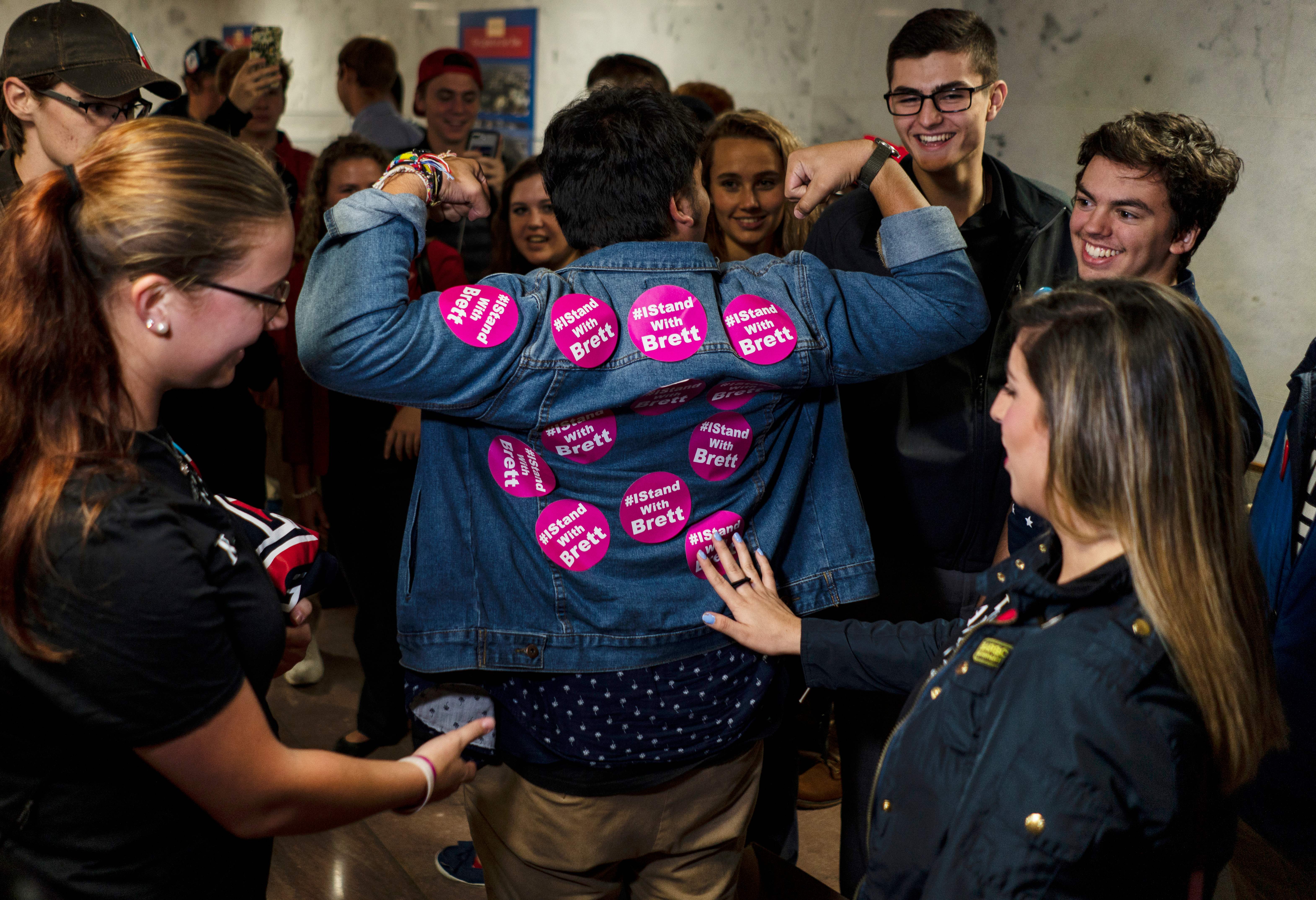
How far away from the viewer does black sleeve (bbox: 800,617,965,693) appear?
1470 millimetres

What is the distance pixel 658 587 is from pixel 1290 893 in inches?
84.4

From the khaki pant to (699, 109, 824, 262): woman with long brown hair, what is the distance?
171 centimetres

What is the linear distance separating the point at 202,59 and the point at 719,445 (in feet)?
14.7

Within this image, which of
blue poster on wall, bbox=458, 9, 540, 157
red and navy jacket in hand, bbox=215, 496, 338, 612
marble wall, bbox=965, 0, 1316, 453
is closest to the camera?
red and navy jacket in hand, bbox=215, 496, 338, 612

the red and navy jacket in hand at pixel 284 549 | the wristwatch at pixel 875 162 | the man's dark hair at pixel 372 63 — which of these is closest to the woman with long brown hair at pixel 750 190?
the wristwatch at pixel 875 162

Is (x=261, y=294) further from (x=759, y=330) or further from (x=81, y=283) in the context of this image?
(x=759, y=330)

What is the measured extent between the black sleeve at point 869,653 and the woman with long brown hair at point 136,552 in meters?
0.67

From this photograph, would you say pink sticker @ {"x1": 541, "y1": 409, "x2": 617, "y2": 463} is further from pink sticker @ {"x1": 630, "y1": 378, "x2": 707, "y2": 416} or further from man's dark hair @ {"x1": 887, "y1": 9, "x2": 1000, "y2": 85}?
man's dark hair @ {"x1": 887, "y1": 9, "x2": 1000, "y2": 85}

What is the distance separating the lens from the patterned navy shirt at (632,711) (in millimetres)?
1541

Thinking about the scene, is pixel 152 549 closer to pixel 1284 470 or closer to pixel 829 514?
pixel 829 514

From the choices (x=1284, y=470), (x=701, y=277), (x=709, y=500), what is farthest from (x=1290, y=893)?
(x=701, y=277)

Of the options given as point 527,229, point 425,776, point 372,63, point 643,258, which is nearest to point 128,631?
point 425,776

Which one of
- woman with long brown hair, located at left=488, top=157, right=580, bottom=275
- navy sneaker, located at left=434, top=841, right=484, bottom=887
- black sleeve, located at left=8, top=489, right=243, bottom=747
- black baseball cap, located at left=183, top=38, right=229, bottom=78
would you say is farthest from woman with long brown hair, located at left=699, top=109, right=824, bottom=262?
black baseball cap, located at left=183, top=38, right=229, bottom=78

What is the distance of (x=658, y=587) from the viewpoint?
61.3 inches
